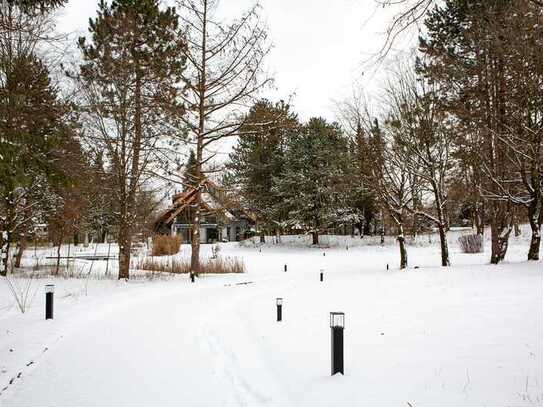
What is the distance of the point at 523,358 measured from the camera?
4875 mm

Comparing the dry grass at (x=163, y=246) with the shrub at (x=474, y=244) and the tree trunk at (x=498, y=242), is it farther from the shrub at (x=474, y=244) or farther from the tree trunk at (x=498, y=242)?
the tree trunk at (x=498, y=242)

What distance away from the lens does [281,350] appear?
610 cm

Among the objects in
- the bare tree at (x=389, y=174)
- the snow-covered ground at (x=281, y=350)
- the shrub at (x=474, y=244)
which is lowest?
the snow-covered ground at (x=281, y=350)

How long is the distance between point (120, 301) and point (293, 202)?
27.9 metres

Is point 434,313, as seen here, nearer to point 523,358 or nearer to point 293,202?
point 523,358

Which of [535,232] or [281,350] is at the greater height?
[535,232]

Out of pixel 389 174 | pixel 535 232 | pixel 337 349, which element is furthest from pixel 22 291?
pixel 535 232

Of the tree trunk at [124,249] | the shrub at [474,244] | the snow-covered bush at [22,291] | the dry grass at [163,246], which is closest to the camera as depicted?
the snow-covered bush at [22,291]

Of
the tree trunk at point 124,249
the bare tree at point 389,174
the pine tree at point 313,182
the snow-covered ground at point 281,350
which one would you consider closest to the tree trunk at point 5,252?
the tree trunk at point 124,249

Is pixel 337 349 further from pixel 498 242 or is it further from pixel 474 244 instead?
pixel 474 244

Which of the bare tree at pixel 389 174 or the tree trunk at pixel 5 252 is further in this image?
the bare tree at pixel 389 174

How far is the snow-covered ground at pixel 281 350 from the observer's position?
14.2 feet

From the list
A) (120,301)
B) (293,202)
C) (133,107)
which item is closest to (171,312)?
(120,301)

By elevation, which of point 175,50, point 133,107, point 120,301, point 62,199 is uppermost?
point 175,50
